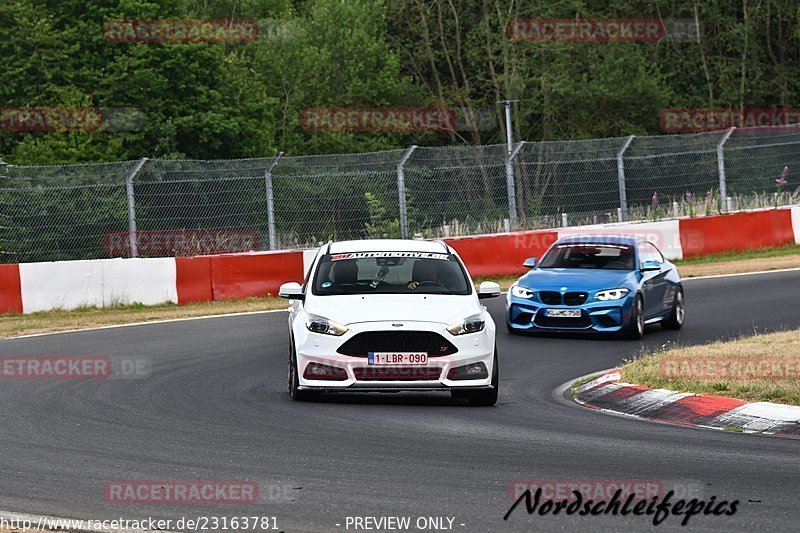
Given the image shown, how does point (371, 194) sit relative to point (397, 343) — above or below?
above

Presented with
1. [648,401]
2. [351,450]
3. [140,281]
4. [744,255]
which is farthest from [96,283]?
[351,450]

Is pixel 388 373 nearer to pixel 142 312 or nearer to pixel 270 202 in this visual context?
pixel 142 312

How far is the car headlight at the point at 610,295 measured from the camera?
17531 mm

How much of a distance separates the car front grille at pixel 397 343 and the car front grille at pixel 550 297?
574cm

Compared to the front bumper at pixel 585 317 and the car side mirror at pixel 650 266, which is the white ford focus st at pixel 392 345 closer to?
the front bumper at pixel 585 317

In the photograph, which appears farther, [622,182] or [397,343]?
[622,182]

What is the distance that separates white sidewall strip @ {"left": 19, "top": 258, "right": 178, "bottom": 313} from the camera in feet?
71.9

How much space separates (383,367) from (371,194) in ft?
45.5

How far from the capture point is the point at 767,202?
3073 centimetres

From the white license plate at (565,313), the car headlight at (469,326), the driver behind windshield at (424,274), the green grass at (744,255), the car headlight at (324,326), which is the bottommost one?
the green grass at (744,255)

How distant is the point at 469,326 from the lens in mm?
12297

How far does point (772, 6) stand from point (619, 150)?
3851cm

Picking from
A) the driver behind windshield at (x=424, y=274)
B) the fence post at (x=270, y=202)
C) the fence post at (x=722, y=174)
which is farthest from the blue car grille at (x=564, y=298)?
the fence post at (x=722, y=174)

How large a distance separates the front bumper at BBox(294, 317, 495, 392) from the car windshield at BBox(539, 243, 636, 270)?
6621 millimetres
